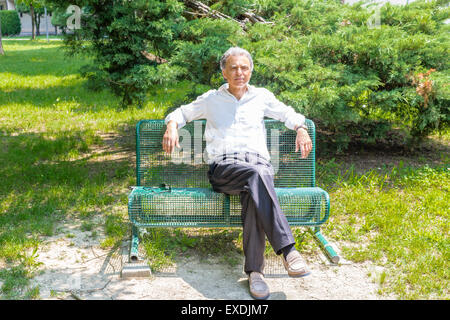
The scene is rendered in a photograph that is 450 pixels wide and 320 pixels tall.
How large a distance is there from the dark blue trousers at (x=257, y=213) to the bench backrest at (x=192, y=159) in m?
0.68

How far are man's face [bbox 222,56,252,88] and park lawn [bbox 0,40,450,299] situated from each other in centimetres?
129

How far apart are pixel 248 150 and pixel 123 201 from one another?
5.49ft

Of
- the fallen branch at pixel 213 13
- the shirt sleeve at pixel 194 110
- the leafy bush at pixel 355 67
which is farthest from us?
the fallen branch at pixel 213 13

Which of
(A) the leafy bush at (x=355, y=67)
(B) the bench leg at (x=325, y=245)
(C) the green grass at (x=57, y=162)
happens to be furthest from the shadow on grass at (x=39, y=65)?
(B) the bench leg at (x=325, y=245)

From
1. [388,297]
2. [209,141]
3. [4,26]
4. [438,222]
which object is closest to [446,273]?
[388,297]

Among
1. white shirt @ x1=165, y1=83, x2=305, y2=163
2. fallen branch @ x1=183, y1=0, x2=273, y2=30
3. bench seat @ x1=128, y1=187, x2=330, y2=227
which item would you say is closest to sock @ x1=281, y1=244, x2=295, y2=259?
bench seat @ x1=128, y1=187, x2=330, y2=227

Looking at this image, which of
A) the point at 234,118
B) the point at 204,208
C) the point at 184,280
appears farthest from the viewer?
the point at 234,118

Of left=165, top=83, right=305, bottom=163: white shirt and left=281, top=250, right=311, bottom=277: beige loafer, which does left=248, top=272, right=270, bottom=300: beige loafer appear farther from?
left=165, top=83, right=305, bottom=163: white shirt

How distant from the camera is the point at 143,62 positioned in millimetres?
5160

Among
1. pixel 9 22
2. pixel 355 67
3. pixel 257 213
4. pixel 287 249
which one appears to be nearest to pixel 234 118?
pixel 257 213

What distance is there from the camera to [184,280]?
3.29m

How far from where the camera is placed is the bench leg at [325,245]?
3.52 m

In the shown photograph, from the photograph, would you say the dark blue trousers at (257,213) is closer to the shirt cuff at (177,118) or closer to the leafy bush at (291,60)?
the shirt cuff at (177,118)

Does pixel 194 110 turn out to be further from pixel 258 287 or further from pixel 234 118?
pixel 258 287
